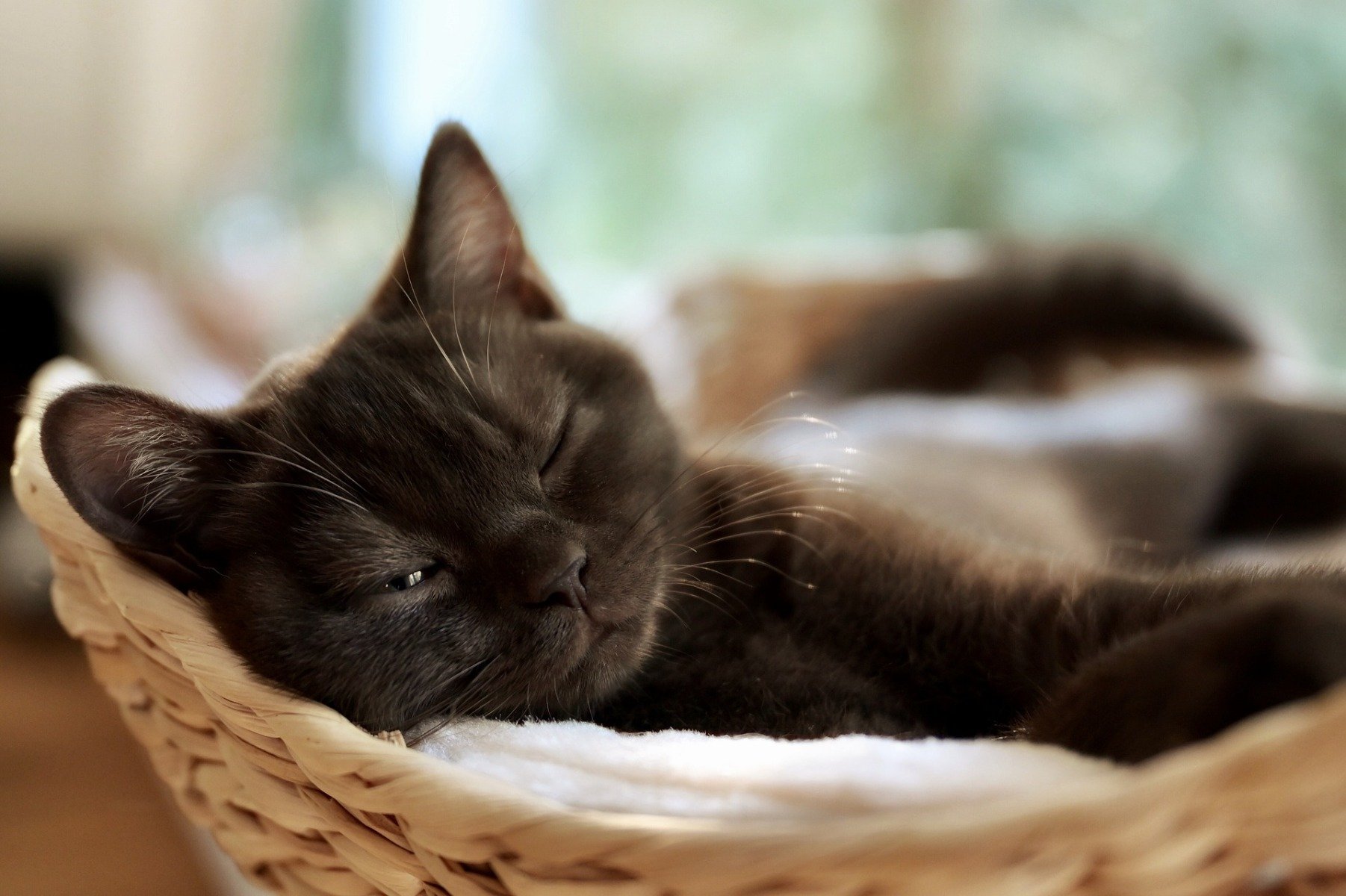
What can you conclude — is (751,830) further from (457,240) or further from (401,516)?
(457,240)

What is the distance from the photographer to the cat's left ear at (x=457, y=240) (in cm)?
112

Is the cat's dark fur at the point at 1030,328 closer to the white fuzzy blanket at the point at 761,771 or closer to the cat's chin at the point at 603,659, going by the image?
the cat's chin at the point at 603,659

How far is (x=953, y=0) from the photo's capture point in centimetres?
289

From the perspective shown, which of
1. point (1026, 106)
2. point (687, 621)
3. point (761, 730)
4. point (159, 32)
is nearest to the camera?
point (761, 730)

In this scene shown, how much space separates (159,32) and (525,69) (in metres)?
1.53

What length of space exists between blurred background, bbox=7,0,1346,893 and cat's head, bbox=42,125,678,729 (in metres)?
0.34

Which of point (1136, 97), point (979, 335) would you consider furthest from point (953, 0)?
point (979, 335)

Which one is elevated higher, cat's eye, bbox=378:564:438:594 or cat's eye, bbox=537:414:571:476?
cat's eye, bbox=537:414:571:476

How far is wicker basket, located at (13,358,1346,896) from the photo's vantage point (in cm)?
56

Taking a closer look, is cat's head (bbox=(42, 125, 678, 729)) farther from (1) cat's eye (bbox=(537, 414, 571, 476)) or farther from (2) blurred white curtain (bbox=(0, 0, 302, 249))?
(2) blurred white curtain (bbox=(0, 0, 302, 249))

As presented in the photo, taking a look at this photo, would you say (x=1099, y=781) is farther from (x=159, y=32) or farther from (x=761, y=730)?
(x=159, y=32)

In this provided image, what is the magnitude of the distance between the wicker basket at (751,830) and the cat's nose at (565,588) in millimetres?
163

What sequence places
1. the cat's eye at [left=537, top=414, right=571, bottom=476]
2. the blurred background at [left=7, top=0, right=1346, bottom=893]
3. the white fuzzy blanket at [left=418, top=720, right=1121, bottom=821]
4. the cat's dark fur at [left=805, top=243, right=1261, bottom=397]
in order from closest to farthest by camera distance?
the white fuzzy blanket at [left=418, top=720, right=1121, bottom=821]
the cat's eye at [left=537, top=414, right=571, bottom=476]
the cat's dark fur at [left=805, top=243, right=1261, bottom=397]
the blurred background at [left=7, top=0, right=1346, bottom=893]

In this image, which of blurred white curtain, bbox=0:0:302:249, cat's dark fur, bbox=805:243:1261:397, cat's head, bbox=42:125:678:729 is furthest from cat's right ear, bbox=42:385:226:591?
blurred white curtain, bbox=0:0:302:249
